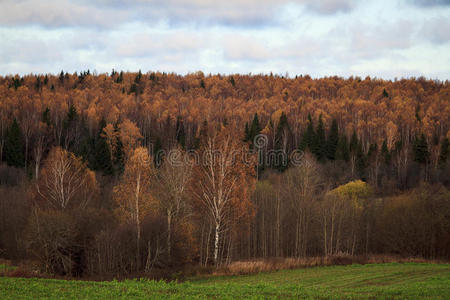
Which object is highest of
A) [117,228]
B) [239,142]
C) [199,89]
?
[199,89]

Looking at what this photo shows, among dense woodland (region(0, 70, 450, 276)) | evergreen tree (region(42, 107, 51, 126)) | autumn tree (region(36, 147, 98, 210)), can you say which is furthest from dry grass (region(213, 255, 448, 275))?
evergreen tree (region(42, 107, 51, 126))

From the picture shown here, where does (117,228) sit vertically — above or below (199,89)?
below

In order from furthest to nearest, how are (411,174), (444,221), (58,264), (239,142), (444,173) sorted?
(411,174)
(444,173)
(444,221)
(239,142)
(58,264)

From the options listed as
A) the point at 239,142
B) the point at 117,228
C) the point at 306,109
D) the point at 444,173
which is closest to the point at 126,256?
the point at 117,228

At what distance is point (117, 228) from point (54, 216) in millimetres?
4210

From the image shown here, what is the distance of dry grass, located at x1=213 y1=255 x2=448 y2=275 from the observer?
99.0 feet

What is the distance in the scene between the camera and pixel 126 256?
98.8 ft

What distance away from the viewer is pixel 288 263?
111 feet

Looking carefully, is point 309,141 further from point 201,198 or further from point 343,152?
point 201,198

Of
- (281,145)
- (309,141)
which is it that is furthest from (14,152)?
(309,141)

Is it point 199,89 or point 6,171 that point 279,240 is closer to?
point 6,171

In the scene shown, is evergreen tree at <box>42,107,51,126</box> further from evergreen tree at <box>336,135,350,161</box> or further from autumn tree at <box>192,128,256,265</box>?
autumn tree at <box>192,128,256,265</box>

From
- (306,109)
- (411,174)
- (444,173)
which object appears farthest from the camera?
(306,109)

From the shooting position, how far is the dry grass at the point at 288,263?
3017 cm
